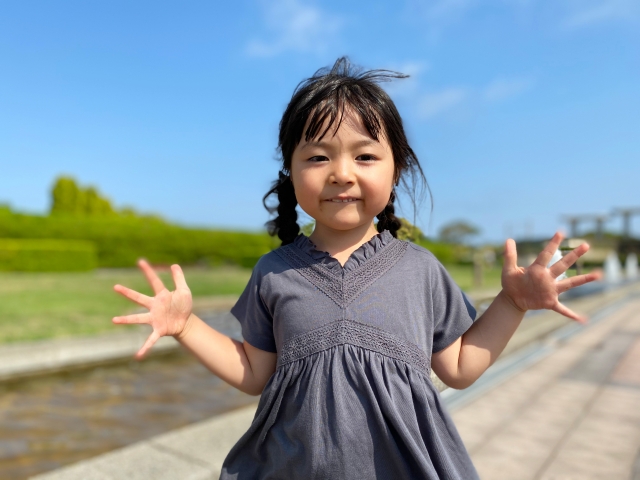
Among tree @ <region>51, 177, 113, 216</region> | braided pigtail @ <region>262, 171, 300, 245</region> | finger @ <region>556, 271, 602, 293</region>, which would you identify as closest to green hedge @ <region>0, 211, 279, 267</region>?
tree @ <region>51, 177, 113, 216</region>

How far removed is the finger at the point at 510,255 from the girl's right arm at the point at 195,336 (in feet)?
2.27

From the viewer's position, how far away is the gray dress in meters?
1.22

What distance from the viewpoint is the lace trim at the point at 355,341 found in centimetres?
127

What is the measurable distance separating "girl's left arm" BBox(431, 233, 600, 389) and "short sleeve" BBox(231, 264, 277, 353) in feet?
1.52

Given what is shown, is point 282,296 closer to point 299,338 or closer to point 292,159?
point 299,338

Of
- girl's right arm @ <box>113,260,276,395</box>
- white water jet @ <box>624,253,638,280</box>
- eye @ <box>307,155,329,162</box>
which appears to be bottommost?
white water jet @ <box>624,253,638,280</box>

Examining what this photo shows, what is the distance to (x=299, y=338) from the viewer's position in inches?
51.5

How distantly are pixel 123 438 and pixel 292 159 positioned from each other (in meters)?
3.12

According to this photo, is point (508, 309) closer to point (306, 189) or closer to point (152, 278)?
point (306, 189)

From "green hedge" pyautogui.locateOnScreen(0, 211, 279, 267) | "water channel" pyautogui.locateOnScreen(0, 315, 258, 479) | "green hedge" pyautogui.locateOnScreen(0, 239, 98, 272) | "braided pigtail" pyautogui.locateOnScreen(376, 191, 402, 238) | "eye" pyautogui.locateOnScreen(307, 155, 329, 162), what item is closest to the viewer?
"eye" pyautogui.locateOnScreen(307, 155, 329, 162)

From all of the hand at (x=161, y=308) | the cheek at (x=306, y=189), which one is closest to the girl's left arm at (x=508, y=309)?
the cheek at (x=306, y=189)

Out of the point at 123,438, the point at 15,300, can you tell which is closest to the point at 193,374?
the point at 123,438

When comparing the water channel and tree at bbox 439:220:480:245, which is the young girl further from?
tree at bbox 439:220:480:245

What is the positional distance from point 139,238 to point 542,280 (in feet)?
71.2
